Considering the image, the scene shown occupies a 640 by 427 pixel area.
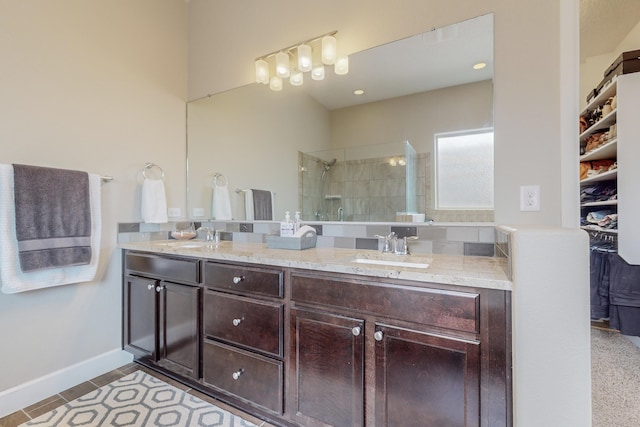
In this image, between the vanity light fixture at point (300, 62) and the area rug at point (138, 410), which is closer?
the area rug at point (138, 410)

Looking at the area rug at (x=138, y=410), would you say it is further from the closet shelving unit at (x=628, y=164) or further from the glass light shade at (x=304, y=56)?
the closet shelving unit at (x=628, y=164)

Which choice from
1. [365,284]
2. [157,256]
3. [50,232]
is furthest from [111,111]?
[365,284]

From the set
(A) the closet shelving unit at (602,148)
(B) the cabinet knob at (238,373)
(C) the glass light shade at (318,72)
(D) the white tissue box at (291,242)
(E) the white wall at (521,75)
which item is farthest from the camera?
(A) the closet shelving unit at (602,148)

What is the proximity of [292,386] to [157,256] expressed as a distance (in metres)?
1.15

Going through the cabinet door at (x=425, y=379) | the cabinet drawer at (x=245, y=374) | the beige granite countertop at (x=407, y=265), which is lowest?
the cabinet drawer at (x=245, y=374)

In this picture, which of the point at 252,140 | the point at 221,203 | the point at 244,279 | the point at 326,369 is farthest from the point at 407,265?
the point at 221,203

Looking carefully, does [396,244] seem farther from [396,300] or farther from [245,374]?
[245,374]

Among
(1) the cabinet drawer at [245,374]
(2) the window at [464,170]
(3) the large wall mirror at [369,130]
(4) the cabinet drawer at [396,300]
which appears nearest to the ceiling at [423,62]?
(3) the large wall mirror at [369,130]

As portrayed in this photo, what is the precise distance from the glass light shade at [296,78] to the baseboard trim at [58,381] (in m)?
2.26

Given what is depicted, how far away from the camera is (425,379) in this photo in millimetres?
1070

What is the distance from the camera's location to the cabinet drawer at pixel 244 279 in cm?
140

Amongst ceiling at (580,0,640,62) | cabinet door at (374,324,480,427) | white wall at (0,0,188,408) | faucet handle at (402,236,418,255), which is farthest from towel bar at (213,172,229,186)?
ceiling at (580,0,640,62)

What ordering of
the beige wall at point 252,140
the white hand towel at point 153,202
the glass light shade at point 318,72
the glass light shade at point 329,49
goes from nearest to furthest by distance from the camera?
the glass light shade at point 329,49
the glass light shade at point 318,72
the beige wall at point 252,140
the white hand towel at point 153,202

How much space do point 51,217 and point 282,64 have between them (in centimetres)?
169
